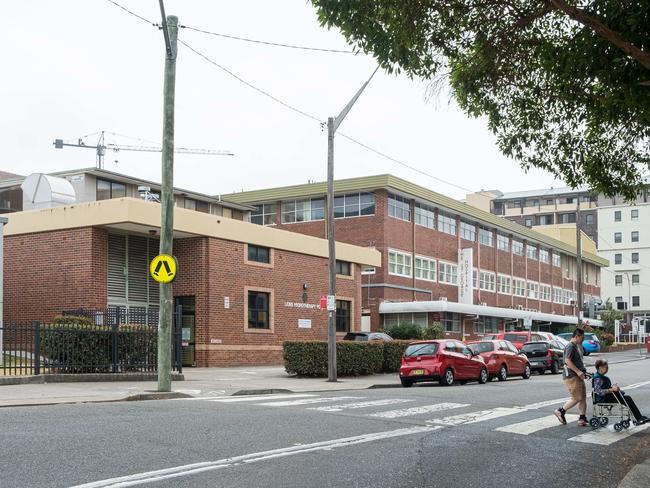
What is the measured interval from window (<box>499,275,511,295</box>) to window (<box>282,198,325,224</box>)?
2030 centimetres

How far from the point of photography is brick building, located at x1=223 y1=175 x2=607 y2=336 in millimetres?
46625

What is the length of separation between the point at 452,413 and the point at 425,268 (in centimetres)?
3701

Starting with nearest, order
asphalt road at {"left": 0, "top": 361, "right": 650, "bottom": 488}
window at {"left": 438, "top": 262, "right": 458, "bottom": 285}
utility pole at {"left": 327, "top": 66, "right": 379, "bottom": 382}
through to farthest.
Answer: asphalt road at {"left": 0, "top": 361, "right": 650, "bottom": 488} < utility pole at {"left": 327, "top": 66, "right": 379, "bottom": 382} < window at {"left": 438, "top": 262, "right": 458, "bottom": 285}

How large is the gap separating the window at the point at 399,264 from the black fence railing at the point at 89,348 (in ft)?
83.6

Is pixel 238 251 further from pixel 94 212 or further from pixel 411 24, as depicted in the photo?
pixel 411 24

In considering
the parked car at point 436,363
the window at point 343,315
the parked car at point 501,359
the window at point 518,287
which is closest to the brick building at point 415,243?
the window at point 518,287

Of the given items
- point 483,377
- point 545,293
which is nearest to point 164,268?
point 483,377

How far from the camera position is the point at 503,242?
64562mm

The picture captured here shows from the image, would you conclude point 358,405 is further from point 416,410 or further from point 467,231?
point 467,231

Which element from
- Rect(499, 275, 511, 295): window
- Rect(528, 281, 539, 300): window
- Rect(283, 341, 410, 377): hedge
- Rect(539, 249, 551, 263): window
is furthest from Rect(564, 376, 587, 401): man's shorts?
Rect(539, 249, 551, 263): window

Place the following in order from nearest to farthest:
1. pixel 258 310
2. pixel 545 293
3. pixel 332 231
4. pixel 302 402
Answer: pixel 302 402 < pixel 332 231 < pixel 258 310 < pixel 545 293

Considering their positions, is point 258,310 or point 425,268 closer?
point 258,310

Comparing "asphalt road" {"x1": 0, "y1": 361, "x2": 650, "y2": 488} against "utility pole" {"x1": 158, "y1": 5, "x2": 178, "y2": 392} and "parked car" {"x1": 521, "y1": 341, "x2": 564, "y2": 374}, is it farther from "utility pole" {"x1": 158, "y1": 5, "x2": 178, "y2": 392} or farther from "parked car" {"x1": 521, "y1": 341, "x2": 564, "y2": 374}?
"parked car" {"x1": 521, "y1": 341, "x2": 564, "y2": 374}

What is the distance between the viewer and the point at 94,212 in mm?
26703
